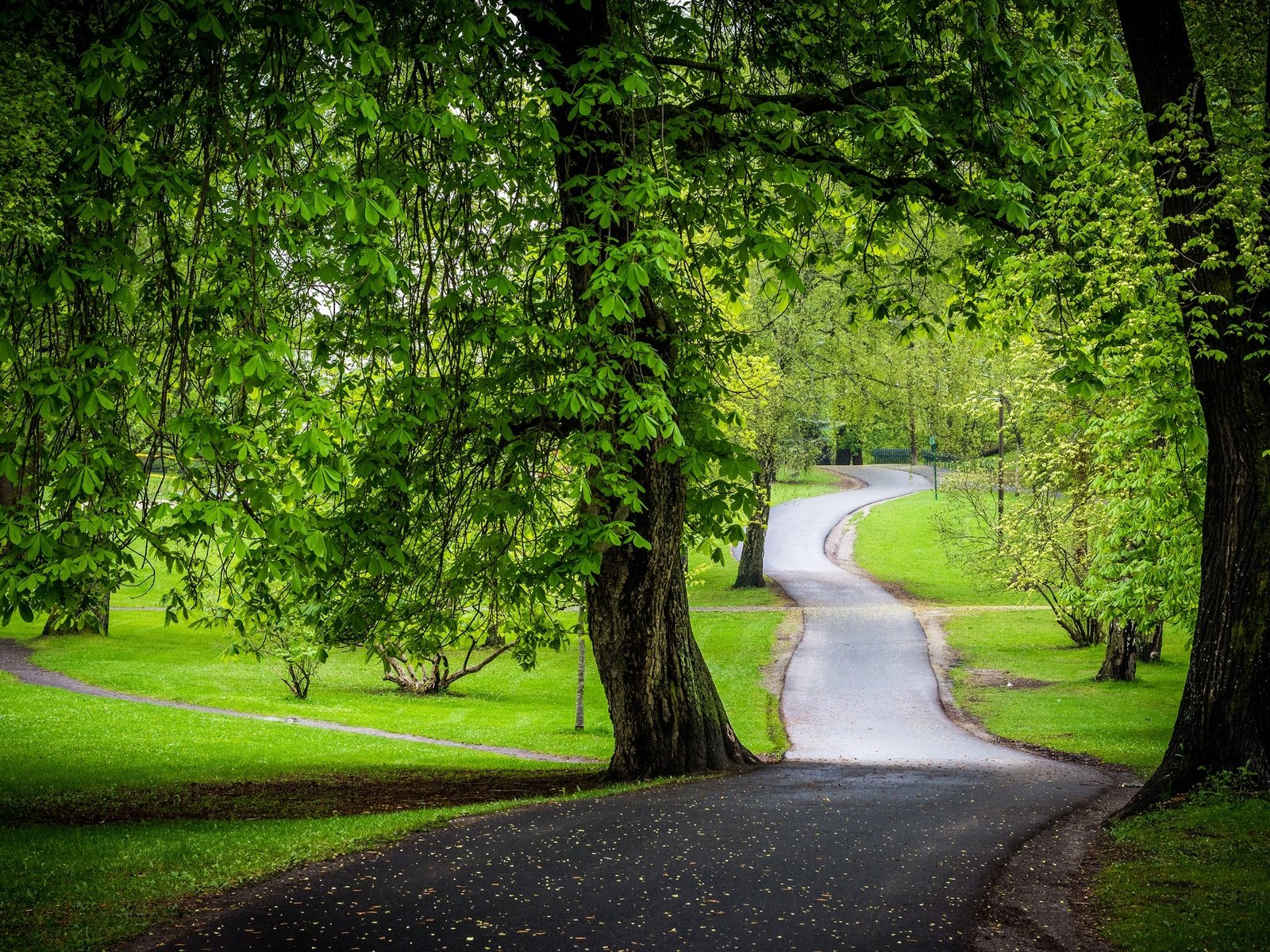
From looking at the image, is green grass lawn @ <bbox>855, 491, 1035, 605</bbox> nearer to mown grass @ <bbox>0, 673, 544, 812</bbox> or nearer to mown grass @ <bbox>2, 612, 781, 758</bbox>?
mown grass @ <bbox>2, 612, 781, 758</bbox>

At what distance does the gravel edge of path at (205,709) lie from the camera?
18873 mm

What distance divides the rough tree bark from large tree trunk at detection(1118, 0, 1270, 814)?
4.79m

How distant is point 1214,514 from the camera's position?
9.59 m

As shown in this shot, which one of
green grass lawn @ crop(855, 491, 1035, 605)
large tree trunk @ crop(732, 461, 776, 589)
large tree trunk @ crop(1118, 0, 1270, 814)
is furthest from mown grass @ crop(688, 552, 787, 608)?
large tree trunk @ crop(1118, 0, 1270, 814)

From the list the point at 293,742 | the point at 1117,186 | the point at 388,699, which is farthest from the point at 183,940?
the point at 388,699

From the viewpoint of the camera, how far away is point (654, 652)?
11711 mm

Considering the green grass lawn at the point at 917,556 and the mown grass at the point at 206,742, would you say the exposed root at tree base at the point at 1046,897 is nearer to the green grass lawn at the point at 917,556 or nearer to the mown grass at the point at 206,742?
the mown grass at the point at 206,742

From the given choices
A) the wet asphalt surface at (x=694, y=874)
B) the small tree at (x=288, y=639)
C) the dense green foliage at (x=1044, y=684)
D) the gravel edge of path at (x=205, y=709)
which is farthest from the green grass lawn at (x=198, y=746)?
the dense green foliage at (x=1044, y=684)

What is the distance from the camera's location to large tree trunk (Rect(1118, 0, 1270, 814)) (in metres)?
9.14

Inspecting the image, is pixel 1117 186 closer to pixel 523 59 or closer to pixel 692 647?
pixel 523 59

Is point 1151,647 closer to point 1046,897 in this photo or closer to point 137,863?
point 1046,897

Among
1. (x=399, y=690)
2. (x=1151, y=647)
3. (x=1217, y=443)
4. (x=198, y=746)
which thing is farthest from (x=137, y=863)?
(x=1151, y=647)

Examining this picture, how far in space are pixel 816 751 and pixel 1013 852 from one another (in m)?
9.41

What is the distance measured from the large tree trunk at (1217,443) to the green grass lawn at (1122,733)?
0.64 meters
